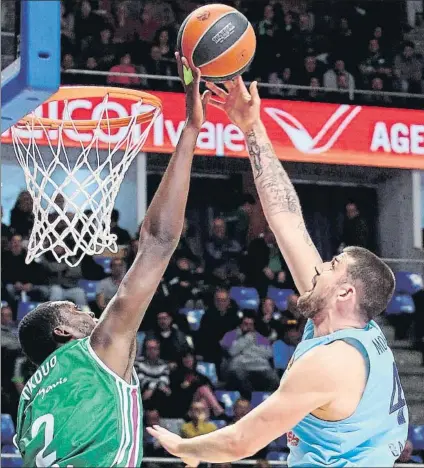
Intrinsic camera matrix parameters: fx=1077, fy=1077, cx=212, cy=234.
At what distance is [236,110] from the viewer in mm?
4305

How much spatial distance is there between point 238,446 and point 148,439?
5.78 m

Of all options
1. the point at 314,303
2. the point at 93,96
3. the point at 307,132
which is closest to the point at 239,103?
the point at 93,96

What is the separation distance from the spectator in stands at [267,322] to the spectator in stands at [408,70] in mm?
3504

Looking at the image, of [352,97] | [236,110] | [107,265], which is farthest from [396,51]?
[236,110]

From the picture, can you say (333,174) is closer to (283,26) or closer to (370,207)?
(370,207)

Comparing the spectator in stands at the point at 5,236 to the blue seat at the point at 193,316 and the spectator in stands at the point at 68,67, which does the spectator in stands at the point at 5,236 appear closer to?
the spectator in stands at the point at 68,67

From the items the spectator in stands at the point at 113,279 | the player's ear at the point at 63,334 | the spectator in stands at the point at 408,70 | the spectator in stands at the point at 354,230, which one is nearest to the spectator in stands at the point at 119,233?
the spectator in stands at the point at 113,279

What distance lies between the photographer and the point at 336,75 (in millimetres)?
12234

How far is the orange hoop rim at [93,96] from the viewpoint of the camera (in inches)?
179

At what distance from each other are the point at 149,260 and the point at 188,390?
5.98 meters

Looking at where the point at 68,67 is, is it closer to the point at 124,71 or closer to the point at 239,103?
the point at 124,71

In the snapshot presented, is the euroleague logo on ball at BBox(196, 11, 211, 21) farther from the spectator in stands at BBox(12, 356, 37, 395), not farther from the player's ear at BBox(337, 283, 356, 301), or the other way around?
the spectator in stands at BBox(12, 356, 37, 395)

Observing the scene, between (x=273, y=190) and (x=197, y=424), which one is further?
(x=197, y=424)

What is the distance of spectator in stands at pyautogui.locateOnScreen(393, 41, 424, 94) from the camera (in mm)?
12367
